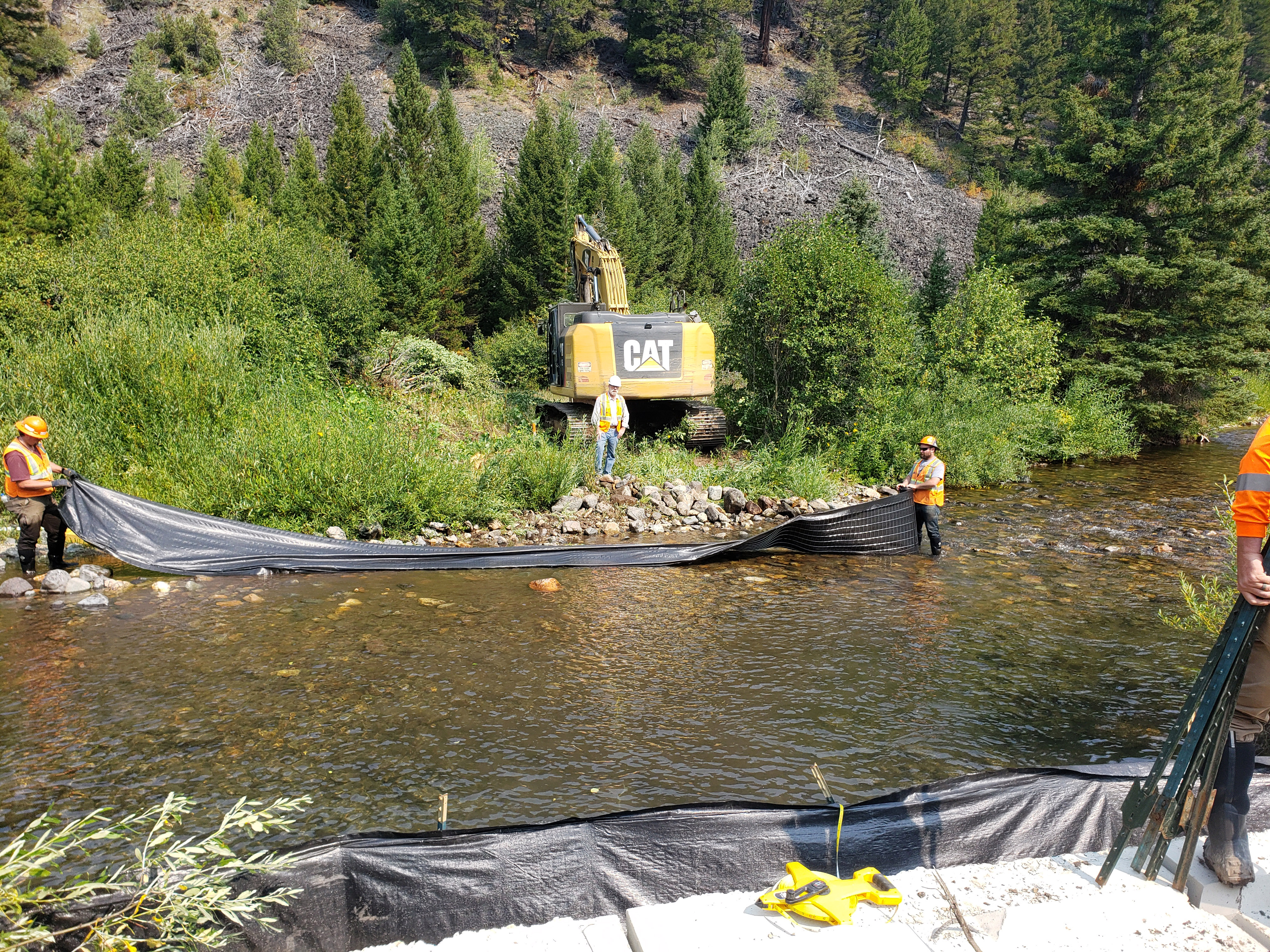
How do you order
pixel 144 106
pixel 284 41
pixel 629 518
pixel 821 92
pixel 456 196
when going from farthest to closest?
pixel 821 92, pixel 284 41, pixel 144 106, pixel 456 196, pixel 629 518

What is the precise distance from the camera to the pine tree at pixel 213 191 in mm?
25453

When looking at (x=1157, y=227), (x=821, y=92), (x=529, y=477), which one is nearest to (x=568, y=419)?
(x=529, y=477)

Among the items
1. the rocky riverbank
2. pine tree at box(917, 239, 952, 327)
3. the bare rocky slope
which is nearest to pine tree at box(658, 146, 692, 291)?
the bare rocky slope

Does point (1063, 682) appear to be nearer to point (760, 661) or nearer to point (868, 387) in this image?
point (760, 661)

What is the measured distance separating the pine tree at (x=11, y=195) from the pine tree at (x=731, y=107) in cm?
2851

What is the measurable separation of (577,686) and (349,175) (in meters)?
27.3

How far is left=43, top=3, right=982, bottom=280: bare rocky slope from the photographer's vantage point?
124ft

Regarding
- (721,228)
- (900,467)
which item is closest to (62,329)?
(900,467)

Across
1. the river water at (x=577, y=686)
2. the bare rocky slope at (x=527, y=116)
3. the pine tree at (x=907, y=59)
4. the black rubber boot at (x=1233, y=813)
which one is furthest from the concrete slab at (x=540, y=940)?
the pine tree at (x=907, y=59)

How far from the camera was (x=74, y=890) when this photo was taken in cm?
245

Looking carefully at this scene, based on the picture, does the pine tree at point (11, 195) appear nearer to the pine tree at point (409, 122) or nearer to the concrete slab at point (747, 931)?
the pine tree at point (409, 122)

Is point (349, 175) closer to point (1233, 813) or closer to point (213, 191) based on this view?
point (213, 191)

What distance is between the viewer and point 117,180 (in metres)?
27.2

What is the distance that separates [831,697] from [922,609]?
2.65 metres
